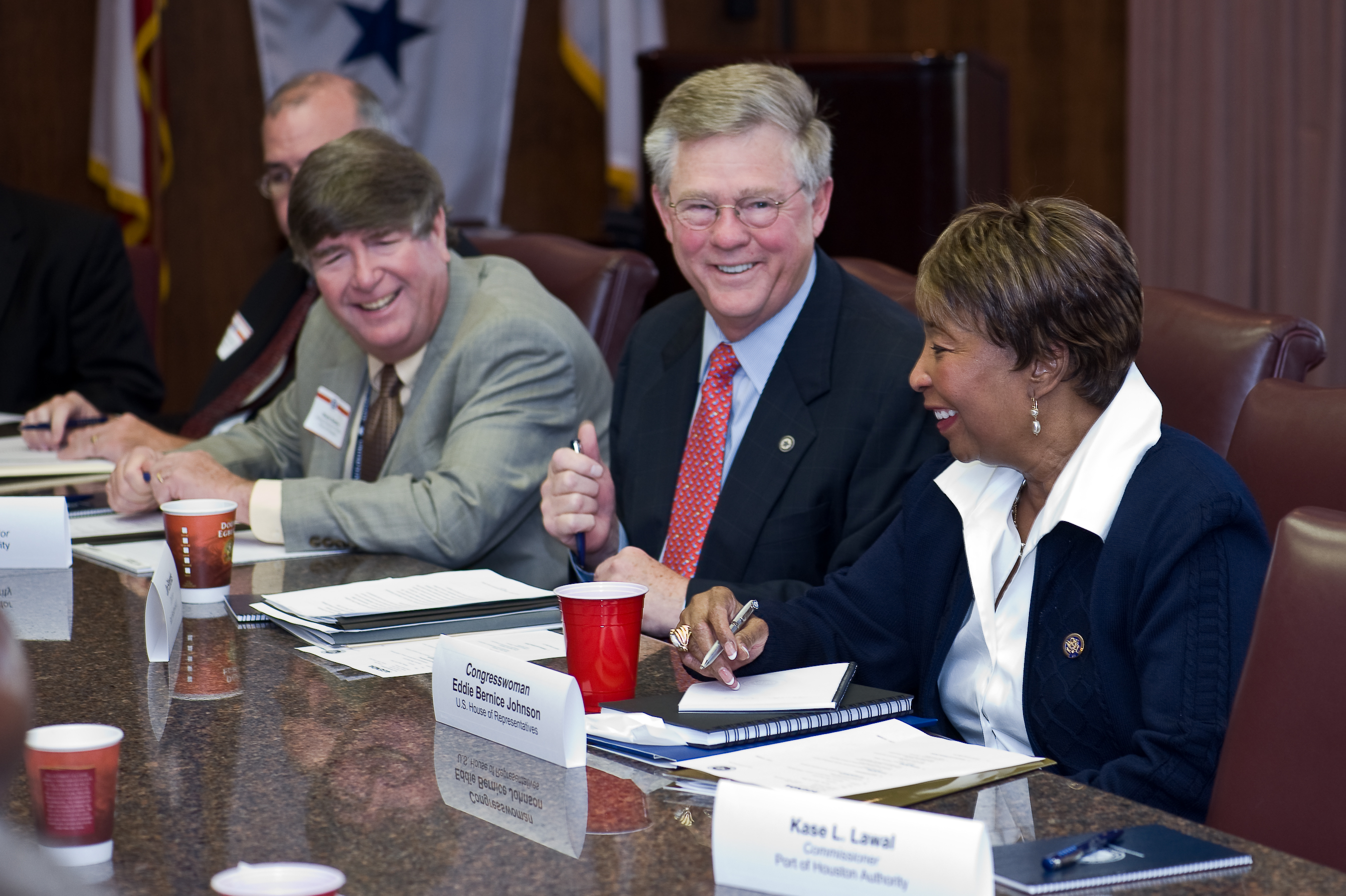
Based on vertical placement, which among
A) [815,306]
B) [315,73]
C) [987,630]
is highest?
[315,73]

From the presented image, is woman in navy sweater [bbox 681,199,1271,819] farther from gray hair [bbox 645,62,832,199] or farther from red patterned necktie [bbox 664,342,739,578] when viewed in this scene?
gray hair [bbox 645,62,832,199]

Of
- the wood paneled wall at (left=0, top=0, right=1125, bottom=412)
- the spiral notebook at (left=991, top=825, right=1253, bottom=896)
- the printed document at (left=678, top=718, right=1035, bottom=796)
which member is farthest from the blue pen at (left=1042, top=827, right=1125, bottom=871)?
the wood paneled wall at (left=0, top=0, right=1125, bottom=412)

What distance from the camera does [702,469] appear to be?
220 cm

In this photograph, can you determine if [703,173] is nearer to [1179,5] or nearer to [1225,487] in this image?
[1225,487]

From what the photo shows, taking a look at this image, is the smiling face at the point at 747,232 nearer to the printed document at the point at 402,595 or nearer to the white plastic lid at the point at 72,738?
the printed document at the point at 402,595

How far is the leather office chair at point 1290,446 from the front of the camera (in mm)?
1595

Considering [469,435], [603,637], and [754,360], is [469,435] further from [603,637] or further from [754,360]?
[603,637]

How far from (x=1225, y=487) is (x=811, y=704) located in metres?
0.49

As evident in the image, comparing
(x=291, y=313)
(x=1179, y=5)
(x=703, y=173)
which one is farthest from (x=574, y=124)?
(x=703, y=173)

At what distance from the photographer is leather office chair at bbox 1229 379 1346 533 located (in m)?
1.59

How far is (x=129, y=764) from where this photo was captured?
1.21 m

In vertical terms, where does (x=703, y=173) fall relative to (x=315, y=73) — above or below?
below

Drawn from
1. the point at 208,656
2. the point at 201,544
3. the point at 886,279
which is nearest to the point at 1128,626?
the point at 208,656

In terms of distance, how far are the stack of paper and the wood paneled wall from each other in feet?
13.1
